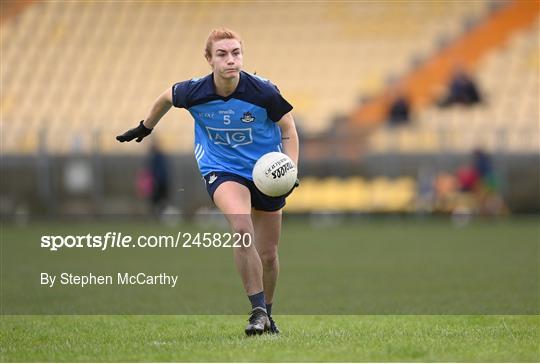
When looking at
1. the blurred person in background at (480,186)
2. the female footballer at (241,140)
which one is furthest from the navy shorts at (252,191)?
the blurred person in background at (480,186)

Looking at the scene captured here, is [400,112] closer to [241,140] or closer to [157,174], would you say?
[157,174]

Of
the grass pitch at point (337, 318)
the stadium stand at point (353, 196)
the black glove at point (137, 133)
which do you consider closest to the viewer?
the grass pitch at point (337, 318)

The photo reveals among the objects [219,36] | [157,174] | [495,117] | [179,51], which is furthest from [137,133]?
[179,51]

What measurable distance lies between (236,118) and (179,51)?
2457cm

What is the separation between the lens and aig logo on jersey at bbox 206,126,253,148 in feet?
25.8

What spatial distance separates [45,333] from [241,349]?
6.08 ft

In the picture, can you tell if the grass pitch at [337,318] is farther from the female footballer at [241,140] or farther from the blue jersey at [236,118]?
the blue jersey at [236,118]

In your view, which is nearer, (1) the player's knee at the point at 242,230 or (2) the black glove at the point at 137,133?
(1) the player's knee at the point at 242,230

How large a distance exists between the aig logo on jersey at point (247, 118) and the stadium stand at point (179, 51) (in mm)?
20031

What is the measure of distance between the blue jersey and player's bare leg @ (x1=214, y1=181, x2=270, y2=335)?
0.88 ft

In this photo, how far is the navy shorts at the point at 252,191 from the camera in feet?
25.8

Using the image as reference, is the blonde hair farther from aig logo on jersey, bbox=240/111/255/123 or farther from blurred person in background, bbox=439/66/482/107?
blurred person in background, bbox=439/66/482/107

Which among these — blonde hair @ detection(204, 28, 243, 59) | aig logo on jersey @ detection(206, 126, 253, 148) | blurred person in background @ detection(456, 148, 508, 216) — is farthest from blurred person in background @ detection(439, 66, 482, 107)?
blonde hair @ detection(204, 28, 243, 59)

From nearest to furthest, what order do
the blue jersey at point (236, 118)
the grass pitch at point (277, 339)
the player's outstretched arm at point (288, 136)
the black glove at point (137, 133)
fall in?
the grass pitch at point (277, 339) → the blue jersey at point (236, 118) → the player's outstretched arm at point (288, 136) → the black glove at point (137, 133)
